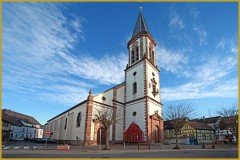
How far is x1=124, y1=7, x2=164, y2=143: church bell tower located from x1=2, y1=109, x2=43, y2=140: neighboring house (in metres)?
54.1

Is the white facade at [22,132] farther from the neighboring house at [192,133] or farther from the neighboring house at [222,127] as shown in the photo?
the neighboring house at [222,127]

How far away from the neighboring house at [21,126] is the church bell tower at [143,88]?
54.1 metres

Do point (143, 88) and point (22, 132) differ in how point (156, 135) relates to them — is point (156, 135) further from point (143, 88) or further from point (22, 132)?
point (22, 132)

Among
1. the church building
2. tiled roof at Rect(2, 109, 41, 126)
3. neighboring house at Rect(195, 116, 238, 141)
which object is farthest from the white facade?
neighboring house at Rect(195, 116, 238, 141)

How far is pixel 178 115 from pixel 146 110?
15.1ft

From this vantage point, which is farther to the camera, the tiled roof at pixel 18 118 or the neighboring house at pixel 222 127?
the tiled roof at pixel 18 118

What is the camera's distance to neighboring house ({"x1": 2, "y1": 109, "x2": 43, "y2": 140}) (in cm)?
6881

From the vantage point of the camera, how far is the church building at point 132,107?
27.0 m

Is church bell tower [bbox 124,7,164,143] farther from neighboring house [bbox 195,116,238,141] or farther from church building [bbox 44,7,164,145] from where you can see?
neighboring house [bbox 195,116,238,141]

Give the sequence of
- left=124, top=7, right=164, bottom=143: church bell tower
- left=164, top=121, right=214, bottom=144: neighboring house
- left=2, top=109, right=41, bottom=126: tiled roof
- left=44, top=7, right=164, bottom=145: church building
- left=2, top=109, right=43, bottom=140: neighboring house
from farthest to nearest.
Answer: left=2, top=109, right=41, bottom=126: tiled roof, left=2, top=109, right=43, bottom=140: neighboring house, left=164, top=121, right=214, bottom=144: neighboring house, left=124, top=7, right=164, bottom=143: church bell tower, left=44, top=7, right=164, bottom=145: church building

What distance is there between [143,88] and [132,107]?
12.0 feet

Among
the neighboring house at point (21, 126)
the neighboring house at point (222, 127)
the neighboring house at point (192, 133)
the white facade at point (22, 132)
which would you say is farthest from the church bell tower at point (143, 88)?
the neighboring house at point (21, 126)

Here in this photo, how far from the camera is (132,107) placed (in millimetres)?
30375

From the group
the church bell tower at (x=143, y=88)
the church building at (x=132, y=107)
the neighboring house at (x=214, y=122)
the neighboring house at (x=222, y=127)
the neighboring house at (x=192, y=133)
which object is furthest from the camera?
the neighboring house at (x=214, y=122)
